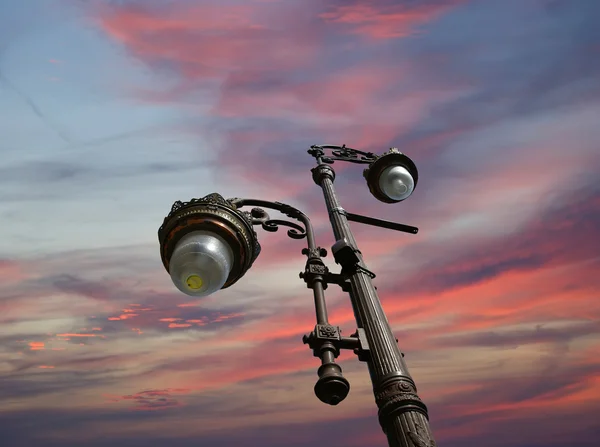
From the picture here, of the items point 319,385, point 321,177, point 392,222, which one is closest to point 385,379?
point 319,385

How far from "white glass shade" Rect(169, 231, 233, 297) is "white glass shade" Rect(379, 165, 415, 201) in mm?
2635

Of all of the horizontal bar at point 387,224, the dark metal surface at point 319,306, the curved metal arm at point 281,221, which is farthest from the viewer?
the horizontal bar at point 387,224

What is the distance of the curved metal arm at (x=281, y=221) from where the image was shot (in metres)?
4.38

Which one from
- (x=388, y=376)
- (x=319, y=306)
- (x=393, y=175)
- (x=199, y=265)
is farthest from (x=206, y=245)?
(x=393, y=175)

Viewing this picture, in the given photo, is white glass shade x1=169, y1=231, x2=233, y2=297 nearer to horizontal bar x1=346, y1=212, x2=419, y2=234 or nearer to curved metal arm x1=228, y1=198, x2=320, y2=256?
curved metal arm x1=228, y1=198, x2=320, y2=256

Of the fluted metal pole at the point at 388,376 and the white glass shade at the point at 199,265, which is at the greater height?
the white glass shade at the point at 199,265

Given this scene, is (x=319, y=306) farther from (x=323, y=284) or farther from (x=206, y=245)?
(x=206, y=245)

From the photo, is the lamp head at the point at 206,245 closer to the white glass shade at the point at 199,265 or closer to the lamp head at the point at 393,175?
the white glass shade at the point at 199,265

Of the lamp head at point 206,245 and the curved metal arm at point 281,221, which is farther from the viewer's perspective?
the curved metal arm at point 281,221

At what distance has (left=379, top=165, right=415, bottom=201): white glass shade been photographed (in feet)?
16.9

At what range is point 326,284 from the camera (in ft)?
12.8

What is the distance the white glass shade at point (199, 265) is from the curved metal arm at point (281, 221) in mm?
1015

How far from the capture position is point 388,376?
9.76 feet

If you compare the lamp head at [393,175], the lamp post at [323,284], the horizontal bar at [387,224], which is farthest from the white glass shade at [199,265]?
the lamp head at [393,175]
